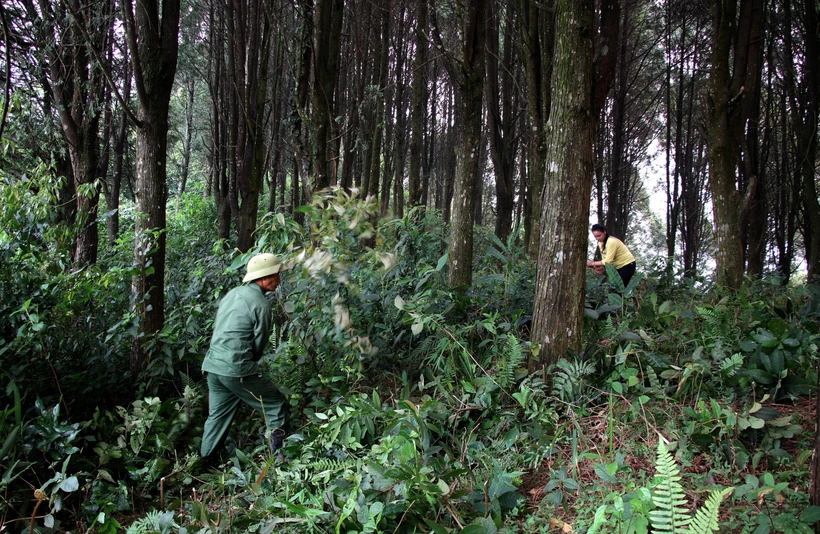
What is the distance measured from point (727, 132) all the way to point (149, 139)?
24.5ft

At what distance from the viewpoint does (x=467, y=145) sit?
5945 millimetres

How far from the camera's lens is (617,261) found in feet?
24.0

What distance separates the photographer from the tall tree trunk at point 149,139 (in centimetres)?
475

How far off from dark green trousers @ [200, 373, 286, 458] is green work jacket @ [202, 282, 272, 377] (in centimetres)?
17

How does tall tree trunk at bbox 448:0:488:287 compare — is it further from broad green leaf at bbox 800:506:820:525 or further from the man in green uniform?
broad green leaf at bbox 800:506:820:525

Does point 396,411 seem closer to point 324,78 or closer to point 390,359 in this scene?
point 390,359

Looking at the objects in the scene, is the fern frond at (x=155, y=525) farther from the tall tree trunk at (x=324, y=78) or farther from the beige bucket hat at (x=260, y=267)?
the tall tree trunk at (x=324, y=78)

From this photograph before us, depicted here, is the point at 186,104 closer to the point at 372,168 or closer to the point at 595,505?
the point at 372,168

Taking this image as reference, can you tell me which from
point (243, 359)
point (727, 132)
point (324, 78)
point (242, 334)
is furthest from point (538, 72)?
point (243, 359)

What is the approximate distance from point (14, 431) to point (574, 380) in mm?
3921

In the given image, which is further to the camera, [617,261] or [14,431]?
[617,261]

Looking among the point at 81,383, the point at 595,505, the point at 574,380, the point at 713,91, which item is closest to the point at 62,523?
the point at 81,383

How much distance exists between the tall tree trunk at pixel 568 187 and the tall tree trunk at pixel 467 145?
69.2 inches

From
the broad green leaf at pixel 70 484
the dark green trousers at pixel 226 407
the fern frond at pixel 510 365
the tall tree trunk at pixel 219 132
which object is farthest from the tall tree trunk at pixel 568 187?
the tall tree trunk at pixel 219 132
